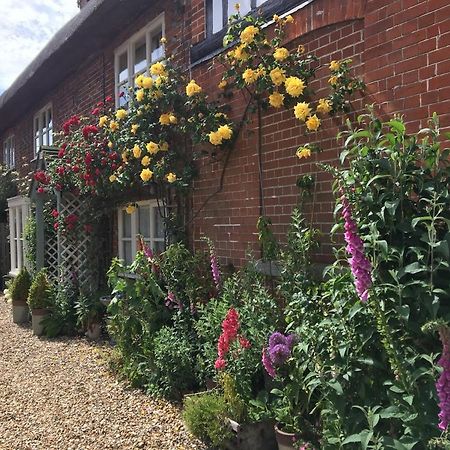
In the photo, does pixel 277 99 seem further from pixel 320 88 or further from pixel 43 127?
pixel 43 127

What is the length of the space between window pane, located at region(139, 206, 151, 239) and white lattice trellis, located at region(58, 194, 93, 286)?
120 centimetres

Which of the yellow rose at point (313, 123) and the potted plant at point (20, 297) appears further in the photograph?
the potted plant at point (20, 297)

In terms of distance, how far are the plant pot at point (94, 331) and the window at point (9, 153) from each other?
8.64 m

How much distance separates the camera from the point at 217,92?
5102 mm

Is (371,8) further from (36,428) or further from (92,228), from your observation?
(92,228)

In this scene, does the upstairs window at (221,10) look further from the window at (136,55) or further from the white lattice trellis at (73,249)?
the white lattice trellis at (73,249)

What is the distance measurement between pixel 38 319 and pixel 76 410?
3.49 meters

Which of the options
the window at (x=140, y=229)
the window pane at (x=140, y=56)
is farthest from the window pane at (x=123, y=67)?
the window at (x=140, y=229)

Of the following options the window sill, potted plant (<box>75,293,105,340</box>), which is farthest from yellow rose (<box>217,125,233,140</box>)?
potted plant (<box>75,293,105,340</box>)

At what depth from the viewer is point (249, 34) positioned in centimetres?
411

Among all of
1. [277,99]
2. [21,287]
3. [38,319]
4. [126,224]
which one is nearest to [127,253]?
[126,224]

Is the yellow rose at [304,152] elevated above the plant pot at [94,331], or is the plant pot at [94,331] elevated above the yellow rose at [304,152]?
the yellow rose at [304,152]

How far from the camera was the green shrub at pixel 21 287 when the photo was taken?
8670mm

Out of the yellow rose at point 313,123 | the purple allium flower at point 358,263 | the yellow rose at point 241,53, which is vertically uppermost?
the yellow rose at point 241,53
